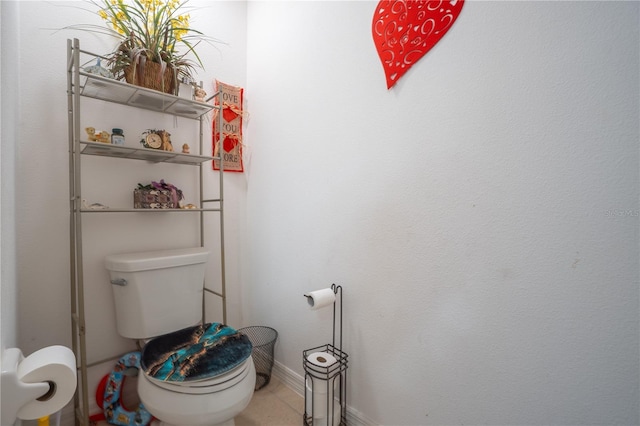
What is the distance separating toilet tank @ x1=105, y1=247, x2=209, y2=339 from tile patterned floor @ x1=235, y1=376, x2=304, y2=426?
0.52 m

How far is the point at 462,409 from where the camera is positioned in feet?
3.08

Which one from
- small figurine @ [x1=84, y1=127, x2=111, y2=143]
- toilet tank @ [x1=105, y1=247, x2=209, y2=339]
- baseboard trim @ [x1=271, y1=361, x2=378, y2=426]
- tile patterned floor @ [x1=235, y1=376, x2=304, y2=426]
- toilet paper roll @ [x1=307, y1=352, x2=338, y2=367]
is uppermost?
small figurine @ [x1=84, y1=127, x2=111, y2=143]

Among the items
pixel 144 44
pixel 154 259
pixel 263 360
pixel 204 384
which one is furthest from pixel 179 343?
pixel 144 44

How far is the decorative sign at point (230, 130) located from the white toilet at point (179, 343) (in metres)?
0.59

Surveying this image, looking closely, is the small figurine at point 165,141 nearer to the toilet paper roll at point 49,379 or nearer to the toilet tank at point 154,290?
the toilet tank at point 154,290

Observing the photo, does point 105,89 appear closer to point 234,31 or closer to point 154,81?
point 154,81

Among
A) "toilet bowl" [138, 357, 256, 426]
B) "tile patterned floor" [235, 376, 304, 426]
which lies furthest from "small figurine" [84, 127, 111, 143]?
"tile patterned floor" [235, 376, 304, 426]

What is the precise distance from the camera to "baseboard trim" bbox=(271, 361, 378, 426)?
121 centimetres

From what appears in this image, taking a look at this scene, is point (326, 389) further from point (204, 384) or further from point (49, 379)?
point (49, 379)

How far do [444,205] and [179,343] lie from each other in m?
1.13

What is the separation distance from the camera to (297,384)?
152 cm

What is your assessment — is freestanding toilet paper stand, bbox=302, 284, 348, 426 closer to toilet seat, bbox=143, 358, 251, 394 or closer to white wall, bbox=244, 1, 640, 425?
white wall, bbox=244, 1, 640, 425

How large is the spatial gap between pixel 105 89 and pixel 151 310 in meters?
1.00

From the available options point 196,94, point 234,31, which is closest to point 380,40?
point 196,94
